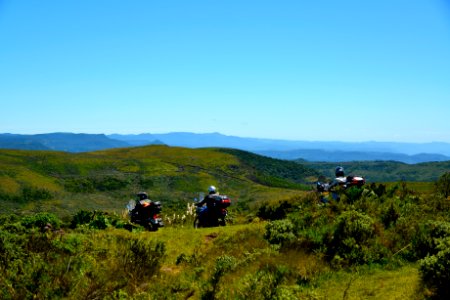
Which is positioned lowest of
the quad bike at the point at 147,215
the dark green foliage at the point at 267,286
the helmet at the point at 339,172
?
the quad bike at the point at 147,215

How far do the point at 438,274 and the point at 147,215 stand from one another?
1302cm

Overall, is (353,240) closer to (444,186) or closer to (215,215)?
(215,215)

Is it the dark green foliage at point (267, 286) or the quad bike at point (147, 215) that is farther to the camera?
the quad bike at point (147, 215)

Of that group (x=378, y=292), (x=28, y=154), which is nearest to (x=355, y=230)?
(x=378, y=292)

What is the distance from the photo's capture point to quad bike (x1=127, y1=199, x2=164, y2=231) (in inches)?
687

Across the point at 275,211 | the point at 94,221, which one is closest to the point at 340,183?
the point at 275,211

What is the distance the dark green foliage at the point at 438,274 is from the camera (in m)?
7.11

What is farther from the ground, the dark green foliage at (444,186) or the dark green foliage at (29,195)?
the dark green foliage at (444,186)

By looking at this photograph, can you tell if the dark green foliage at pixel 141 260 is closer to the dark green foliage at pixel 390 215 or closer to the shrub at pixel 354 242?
the shrub at pixel 354 242

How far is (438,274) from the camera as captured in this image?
23.4 ft

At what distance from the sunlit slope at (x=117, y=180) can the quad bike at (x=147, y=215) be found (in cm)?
4083

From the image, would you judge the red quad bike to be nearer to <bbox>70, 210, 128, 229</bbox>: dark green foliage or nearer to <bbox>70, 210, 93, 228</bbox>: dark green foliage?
<bbox>70, 210, 128, 229</bbox>: dark green foliage

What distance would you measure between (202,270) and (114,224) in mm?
7383

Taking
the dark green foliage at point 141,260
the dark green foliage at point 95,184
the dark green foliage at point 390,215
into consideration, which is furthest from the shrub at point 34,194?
the dark green foliage at point 390,215
